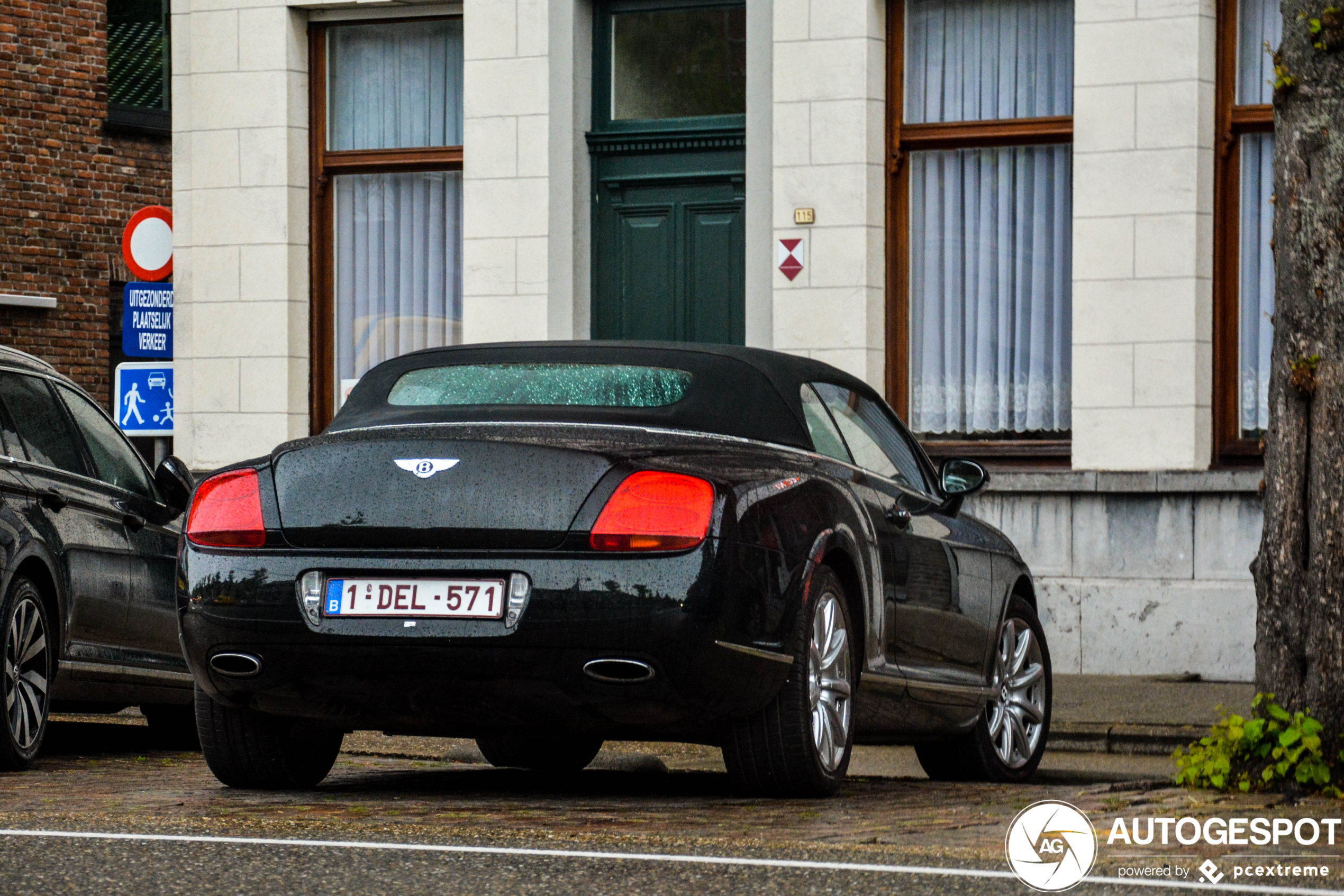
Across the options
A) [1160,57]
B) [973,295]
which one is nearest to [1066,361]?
[973,295]

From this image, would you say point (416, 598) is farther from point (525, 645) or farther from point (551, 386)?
point (551, 386)

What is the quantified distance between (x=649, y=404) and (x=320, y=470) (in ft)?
Answer: 3.85

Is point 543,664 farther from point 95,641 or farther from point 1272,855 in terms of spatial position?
point 95,641

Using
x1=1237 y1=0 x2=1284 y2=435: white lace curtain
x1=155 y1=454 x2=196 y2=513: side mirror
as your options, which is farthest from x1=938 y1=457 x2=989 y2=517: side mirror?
x1=1237 y1=0 x2=1284 y2=435: white lace curtain

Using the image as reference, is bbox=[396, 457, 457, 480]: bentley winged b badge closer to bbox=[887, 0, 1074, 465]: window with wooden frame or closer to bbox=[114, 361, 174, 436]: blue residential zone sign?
bbox=[887, 0, 1074, 465]: window with wooden frame

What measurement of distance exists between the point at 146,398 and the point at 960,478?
8.01 m

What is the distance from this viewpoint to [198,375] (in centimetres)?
1614

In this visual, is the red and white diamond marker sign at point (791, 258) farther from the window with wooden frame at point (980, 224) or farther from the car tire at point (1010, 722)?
the car tire at point (1010, 722)

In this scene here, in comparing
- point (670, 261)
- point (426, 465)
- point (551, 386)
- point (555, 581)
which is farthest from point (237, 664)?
point (670, 261)

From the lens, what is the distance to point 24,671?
8.40 metres

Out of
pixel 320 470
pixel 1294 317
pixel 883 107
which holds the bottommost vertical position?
pixel 320 470

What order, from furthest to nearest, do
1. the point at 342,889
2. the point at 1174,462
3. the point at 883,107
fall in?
the point at 883,107 < the point at 1174,462 < the point at 342,889

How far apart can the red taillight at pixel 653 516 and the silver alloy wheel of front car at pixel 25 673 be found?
2.92 meters

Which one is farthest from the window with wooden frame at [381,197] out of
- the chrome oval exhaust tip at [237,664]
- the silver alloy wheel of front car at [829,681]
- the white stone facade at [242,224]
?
the chrome oval exhaust tip at [237,664]
